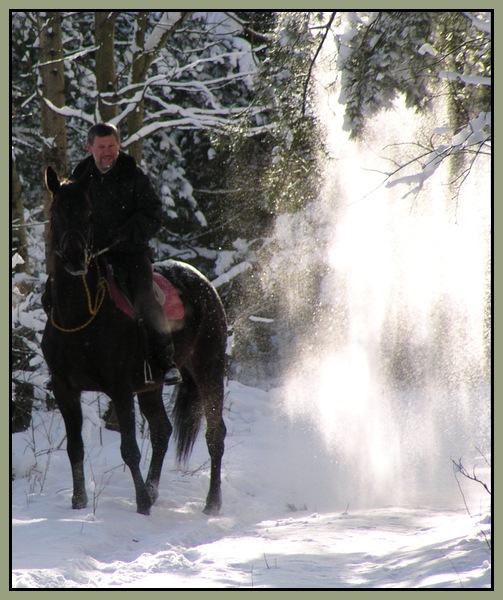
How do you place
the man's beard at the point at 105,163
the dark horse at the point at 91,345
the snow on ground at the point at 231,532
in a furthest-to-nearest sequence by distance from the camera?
the man's beard at the point at 105,163, the dark horse at the point at 91,345, the snow on ground at the point at 231,532

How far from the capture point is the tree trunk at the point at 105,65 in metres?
10.4

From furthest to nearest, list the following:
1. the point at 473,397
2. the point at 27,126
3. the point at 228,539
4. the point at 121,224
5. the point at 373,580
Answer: the point at 27,126 → the point at 473,397 → the point at 121,224 → the point at 228,539 → the point at 373,580

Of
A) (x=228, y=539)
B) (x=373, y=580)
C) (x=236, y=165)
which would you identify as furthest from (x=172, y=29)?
(x=373, y=580)

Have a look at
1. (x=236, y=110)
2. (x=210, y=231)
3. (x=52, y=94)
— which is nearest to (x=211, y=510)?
(x=236, y=110)

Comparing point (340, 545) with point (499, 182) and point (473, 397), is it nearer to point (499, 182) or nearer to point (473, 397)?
point (499, 182)

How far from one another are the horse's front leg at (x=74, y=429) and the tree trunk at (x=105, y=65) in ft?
16.8

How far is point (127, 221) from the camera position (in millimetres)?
6391

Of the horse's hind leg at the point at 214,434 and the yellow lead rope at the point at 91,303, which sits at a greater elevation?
the yellow lead rope at the point at 91,303

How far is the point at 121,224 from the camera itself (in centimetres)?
651

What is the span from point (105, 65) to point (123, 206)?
4795mm

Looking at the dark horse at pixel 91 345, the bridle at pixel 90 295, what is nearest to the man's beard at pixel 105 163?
the dark horse at pixel 91 345

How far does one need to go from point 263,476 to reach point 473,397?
5063mm

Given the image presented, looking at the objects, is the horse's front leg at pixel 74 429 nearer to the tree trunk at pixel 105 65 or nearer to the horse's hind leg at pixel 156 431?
the horse's hind leg at pixel 156 431

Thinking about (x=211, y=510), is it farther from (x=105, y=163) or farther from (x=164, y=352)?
(x=105, y=163)
